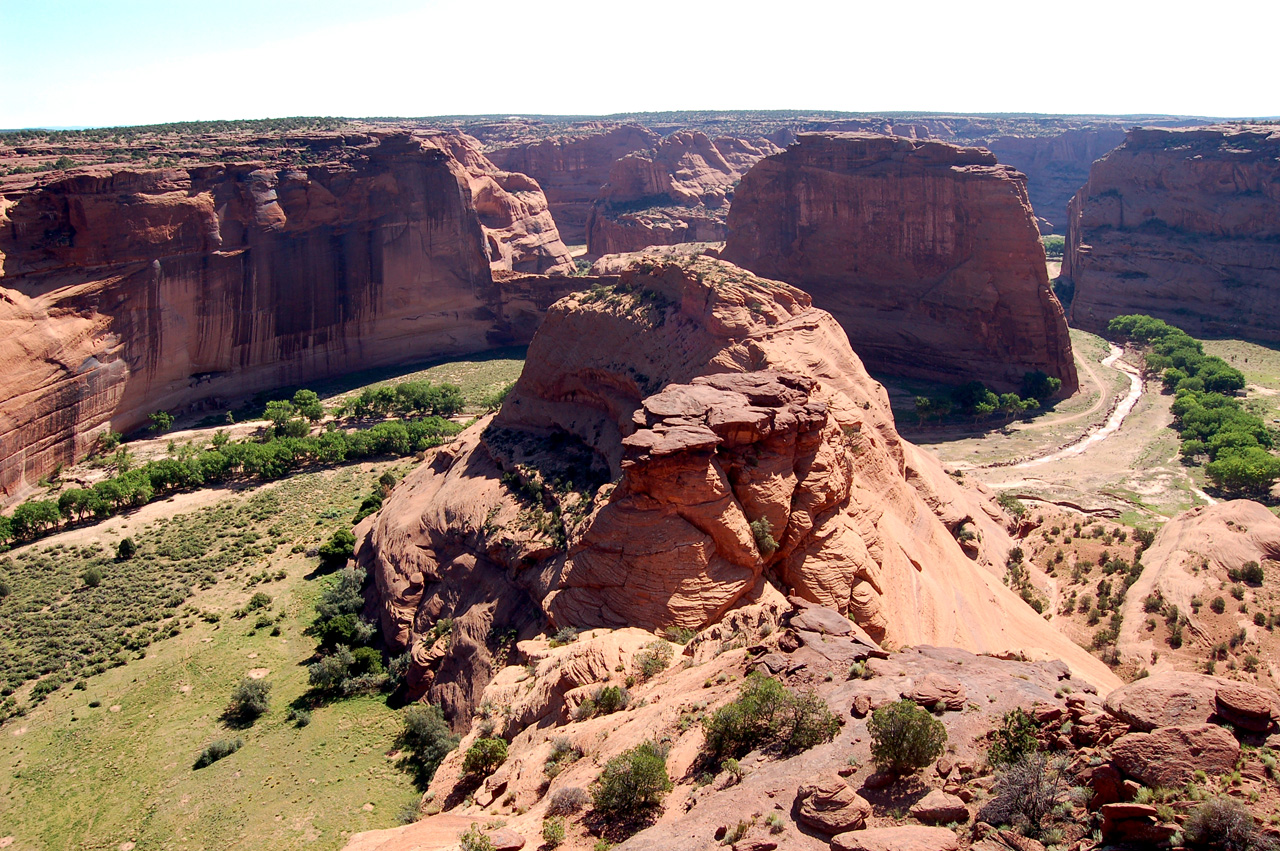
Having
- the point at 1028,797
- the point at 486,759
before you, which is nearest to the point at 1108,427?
the point at 486,759

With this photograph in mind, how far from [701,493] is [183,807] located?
58.5ft

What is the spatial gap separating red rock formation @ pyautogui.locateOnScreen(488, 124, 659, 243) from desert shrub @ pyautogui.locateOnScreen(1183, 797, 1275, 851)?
438ft

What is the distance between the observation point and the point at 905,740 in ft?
41.3

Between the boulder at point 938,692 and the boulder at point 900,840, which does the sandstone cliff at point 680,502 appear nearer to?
the boulder at point 938,692

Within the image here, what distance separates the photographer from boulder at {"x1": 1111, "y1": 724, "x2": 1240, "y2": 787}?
1088cm

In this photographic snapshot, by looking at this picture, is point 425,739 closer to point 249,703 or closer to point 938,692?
point 249,703

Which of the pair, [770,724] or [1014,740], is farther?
[770,724]

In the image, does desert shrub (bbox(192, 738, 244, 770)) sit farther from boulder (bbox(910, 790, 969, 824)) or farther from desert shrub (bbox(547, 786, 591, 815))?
boulder (bbox(910, 790, 969, 824))

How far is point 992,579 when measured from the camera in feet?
95.0

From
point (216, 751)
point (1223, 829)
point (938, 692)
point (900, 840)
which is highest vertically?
point (1223, 829)

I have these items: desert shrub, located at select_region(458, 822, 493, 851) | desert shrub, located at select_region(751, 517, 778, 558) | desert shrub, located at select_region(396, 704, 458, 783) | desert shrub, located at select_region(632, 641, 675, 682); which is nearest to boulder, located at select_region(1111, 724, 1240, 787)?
desert shrub, located at select_region(458, 822, 493, 851)

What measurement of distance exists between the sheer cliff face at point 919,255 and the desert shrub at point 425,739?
182 ft

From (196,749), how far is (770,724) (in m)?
21.0

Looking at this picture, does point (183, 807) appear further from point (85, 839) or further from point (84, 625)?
point (84, 625)
